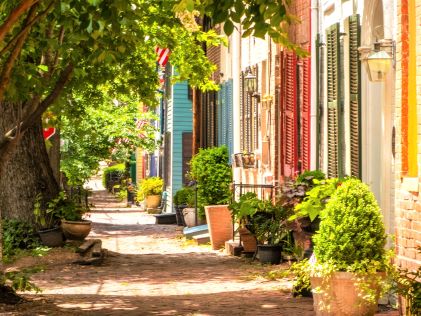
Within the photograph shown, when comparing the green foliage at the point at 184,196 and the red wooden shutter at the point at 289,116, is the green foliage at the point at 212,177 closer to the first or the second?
the green foliage at the point at 184,196

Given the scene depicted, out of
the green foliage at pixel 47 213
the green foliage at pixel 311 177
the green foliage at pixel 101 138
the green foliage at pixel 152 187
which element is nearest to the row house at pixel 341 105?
the green foliage at pixel 311 177

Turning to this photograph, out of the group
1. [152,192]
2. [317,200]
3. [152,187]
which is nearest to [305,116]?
[317,200]

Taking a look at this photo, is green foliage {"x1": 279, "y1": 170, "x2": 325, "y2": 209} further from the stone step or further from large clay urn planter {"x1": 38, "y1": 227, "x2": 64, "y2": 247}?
the stone step

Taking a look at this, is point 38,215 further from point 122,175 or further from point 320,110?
point 122,175

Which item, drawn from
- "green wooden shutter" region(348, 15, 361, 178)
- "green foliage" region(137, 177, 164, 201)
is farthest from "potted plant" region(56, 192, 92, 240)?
"green foliage" region(137, 177, 164, 201)

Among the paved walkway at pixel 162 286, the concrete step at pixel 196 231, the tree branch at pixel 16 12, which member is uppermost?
the tree branch at pixel 16 12

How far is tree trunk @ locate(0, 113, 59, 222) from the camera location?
22.0 metres

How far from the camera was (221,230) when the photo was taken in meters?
23.1

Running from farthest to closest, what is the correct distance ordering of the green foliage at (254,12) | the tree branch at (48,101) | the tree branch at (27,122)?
the tree branch at (48,101), the tree branch at (27,122), the green foliage at (254,12)

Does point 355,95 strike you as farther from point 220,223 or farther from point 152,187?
point 152,187

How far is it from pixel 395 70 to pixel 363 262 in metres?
2.14

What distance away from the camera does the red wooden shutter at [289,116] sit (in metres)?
19.6

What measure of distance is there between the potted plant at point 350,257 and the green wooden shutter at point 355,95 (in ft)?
9.56

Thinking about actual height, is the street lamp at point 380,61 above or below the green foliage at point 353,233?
above
